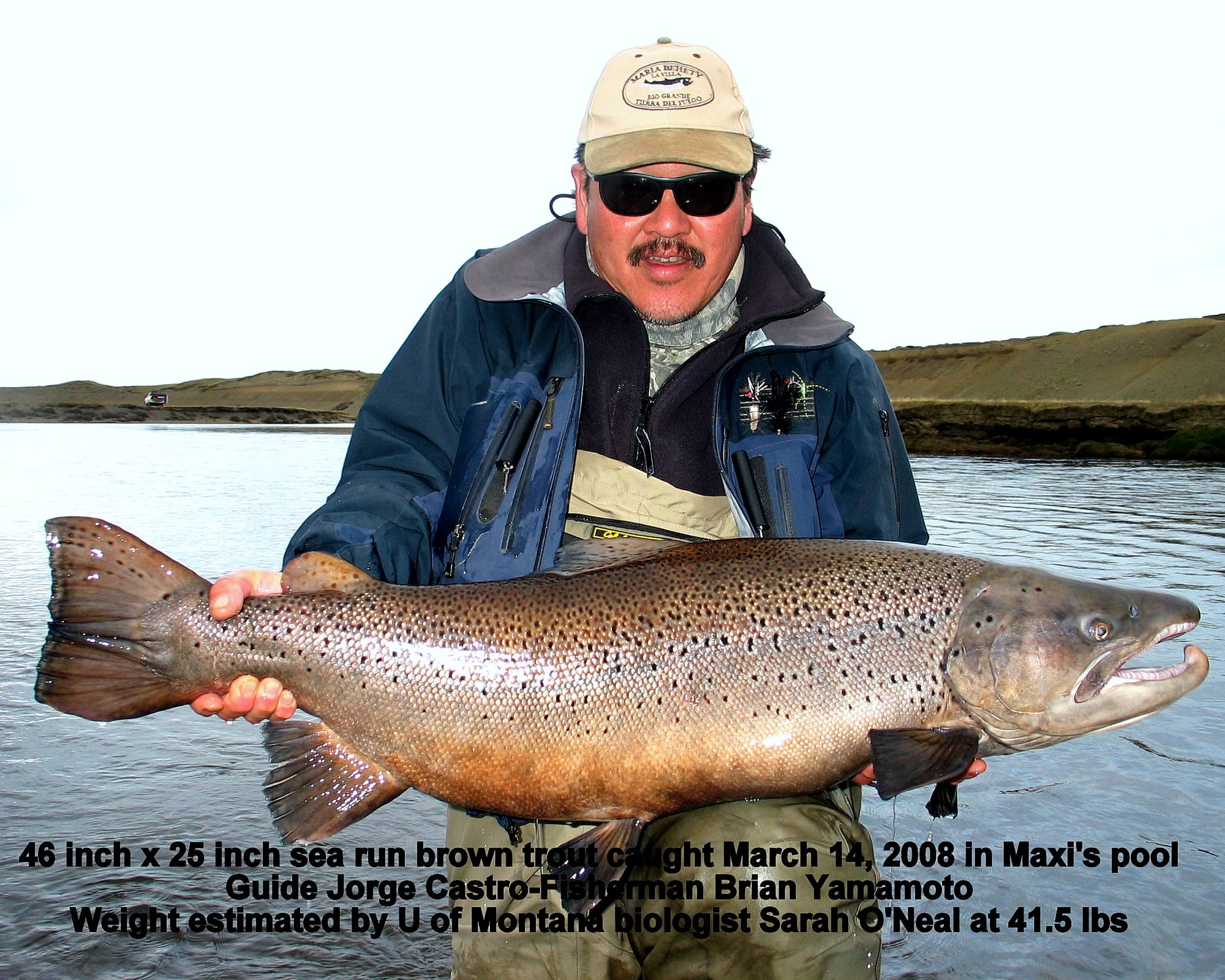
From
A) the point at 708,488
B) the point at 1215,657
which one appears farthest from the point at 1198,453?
the point at 708,488

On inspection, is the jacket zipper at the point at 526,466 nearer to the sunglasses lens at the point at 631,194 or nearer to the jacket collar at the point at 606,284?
the jacket collar at the point at 606,284

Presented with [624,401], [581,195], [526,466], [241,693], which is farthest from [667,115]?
[241,693]

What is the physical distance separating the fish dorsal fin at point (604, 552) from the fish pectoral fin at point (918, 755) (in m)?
0.73

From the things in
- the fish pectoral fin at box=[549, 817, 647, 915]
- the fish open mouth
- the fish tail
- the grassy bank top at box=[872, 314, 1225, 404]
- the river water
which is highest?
the grassy bank top at box=[872, 314, 1225, 404]

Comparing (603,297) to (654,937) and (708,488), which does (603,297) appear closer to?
(708,488)

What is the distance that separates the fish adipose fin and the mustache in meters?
1.63

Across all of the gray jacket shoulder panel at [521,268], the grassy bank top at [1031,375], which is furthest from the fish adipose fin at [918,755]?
the grassy bank top at [1031,375]

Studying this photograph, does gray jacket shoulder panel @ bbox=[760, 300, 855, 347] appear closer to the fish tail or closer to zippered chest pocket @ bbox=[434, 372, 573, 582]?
zippered chest pocket @ bbox=[434, 372, 573, 582]

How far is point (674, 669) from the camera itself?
8.09 feet

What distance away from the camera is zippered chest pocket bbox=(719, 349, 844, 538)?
311 centimetres

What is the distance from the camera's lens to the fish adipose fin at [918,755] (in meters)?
2.37

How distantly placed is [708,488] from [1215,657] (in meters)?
3.81

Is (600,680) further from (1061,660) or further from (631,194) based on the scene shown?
(631,194)

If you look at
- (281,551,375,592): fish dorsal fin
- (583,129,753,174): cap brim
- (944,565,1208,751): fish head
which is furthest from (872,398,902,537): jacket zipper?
(281,551,375,592): fish dorsal fin
